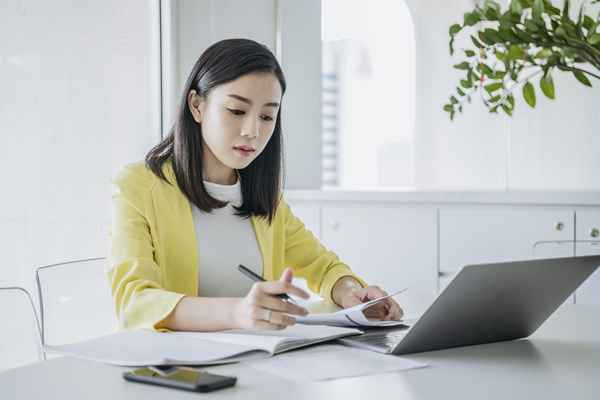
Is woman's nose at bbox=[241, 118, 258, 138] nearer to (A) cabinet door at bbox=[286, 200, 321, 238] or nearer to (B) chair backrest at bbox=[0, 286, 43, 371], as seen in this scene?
(B) chair backrest at bbox=[0, 286, 43, 371]

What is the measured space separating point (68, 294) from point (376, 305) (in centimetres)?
68

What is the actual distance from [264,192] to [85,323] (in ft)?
2.00

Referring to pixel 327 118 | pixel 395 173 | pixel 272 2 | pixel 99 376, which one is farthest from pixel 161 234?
pixel 327 118

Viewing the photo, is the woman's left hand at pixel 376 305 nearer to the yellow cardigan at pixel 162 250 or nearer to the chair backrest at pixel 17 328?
the yellow cardigan at pixel 162 250

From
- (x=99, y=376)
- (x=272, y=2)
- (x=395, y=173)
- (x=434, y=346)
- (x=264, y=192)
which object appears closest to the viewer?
(x=99, y=376)

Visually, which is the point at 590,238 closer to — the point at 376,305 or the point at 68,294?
the point at 376,305

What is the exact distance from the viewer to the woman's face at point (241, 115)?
4.86 feet

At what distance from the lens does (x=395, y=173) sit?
3809 mm

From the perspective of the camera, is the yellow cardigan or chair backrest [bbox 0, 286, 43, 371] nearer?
the yellow cardigan

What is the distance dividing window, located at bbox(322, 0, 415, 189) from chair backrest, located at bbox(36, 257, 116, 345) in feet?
6.65

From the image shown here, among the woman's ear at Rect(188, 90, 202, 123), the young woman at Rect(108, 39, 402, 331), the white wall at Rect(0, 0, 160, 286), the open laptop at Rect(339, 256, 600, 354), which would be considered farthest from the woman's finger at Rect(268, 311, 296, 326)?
the white wall at Rect(0, 0, 160, 286)

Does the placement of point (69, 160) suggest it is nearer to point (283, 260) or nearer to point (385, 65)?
point (283, 260)

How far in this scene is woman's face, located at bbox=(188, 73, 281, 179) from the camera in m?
1.48

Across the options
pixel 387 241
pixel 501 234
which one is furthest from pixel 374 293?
pixel 387 241
